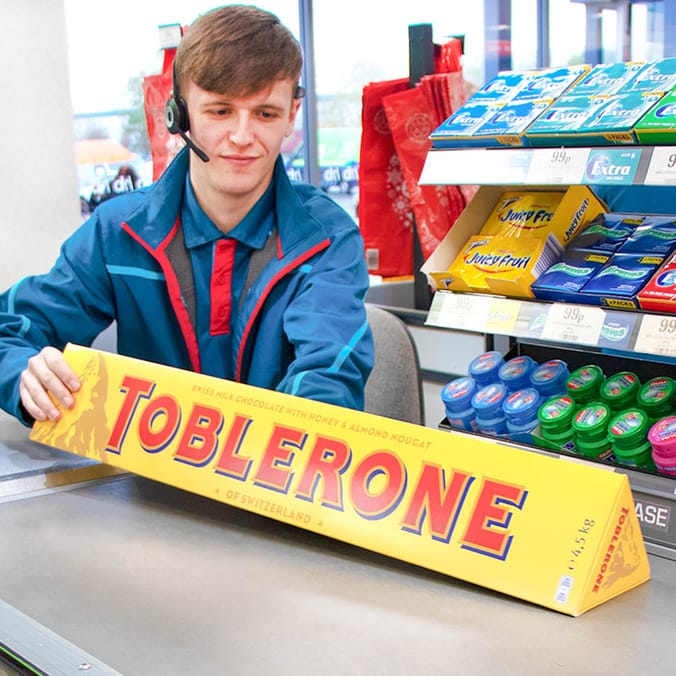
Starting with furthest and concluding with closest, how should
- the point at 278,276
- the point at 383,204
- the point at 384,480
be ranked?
the point at 383,204 → the point at 278,276 → the point at 384,480

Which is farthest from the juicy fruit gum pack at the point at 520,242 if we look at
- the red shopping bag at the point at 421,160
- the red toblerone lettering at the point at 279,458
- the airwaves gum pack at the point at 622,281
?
the red shopping bag at the point at 421,160

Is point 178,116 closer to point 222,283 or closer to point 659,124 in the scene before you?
point 222,283

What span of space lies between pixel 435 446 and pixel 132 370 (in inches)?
20.4

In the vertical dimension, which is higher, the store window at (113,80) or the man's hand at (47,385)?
the store window at (113,80)

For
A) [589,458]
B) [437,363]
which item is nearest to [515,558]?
[589,458]

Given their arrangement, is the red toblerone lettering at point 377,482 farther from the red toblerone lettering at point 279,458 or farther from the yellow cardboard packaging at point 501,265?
the yellow cardboard packaging at point 501,265

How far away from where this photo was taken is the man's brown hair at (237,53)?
1.59 m

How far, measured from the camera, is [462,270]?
5.78 ft

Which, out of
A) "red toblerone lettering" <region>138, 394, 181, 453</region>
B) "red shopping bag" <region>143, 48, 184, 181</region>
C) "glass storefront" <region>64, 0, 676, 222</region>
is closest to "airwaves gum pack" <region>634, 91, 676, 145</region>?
"red toblerone lettering" <region>138, 394, 181, 453</region>

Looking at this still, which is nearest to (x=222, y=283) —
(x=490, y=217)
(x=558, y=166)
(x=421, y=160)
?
(x=490, y=217)

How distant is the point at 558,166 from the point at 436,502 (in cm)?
71

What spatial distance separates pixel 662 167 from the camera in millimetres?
1459

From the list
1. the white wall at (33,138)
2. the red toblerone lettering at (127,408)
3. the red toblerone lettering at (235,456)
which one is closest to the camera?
the red toblerone lettering at (235,456)

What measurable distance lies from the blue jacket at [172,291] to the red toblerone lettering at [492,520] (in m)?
0.57
